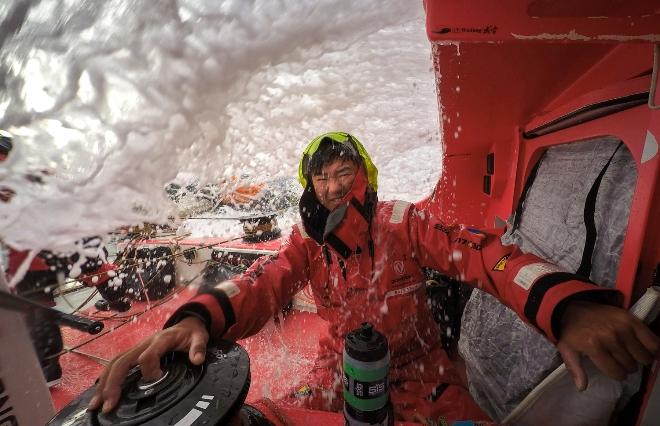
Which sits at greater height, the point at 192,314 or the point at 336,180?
the point at 336,180

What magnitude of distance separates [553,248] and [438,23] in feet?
5.14

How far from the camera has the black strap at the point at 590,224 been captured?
4.35 ft

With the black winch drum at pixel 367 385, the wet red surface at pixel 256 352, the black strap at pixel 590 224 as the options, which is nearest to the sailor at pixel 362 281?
the black strap at pixel 590 224

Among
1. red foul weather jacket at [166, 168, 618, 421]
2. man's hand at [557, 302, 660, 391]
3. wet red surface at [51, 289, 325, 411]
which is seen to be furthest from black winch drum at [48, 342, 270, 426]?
wet red surface at [51, 289, 325, 411]

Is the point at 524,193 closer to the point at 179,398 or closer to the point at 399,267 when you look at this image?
the point at 399,267

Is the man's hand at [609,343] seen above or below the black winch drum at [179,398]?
above

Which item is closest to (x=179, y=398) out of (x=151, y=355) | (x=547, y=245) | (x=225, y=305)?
(x=151, y=355)

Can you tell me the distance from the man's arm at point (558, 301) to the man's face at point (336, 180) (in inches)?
25.5

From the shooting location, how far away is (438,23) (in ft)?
2.02

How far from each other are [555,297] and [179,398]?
4.01ft

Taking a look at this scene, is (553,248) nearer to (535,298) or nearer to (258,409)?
(535,298)

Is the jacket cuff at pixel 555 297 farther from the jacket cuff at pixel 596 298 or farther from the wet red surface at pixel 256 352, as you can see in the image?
the wet red surface at pixel 256 352

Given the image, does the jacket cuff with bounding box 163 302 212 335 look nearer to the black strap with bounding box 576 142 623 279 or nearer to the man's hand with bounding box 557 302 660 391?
the man's hand with bounding box 557 302 660 391

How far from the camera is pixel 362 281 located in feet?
5.89
